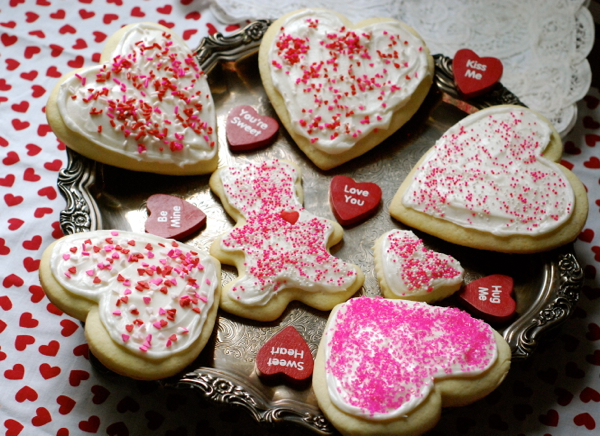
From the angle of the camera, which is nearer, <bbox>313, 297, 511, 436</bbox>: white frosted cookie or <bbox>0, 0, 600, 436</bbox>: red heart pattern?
<bbox>313, 297, 511, 436</bbox>: white frosted cookie

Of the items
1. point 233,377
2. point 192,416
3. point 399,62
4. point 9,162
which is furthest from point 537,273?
point 9,162

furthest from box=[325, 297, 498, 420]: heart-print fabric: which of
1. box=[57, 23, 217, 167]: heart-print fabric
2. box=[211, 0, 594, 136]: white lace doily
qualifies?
box=[211, 0, 594, 136]: white lace doily

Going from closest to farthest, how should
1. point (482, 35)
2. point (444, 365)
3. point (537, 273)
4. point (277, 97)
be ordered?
point (444, 365), point (537, 273), point (277, 97), point (482, 35)

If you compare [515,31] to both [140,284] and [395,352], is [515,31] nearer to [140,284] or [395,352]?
[395,352]

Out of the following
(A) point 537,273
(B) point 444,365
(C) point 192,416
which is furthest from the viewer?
(A) point 537,273

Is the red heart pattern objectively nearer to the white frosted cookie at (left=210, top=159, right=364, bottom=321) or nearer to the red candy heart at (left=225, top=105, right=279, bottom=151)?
the white frosted cookie at (left=210, top=159, right=364, bottom=321)

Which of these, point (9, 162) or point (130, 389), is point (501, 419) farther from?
point (9, 162)

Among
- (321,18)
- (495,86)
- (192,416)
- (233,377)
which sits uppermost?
(321,18)

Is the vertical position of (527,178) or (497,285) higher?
(527,178)

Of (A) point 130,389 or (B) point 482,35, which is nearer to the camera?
(A) point 130,389
